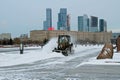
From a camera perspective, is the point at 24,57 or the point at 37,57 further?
the point at 37,57

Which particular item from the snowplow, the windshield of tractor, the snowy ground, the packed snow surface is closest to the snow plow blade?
the packed snow surface

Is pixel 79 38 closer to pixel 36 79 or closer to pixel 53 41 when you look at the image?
pixel 53 41

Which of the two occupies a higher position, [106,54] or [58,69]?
[106,54]

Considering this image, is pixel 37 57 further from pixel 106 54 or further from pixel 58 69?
pixel 58 69

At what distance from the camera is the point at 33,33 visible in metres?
185

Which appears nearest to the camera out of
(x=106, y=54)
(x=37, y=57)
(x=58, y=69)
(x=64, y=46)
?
(x=58, y=69)

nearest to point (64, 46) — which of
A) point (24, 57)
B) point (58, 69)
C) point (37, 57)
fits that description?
point (37, 57)

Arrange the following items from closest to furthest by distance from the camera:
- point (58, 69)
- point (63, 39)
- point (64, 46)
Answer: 1. point (58, 69)
2. point (64, 46)
3. point (63, 39)

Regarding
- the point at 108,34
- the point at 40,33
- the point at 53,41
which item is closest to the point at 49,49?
the point at 53,41


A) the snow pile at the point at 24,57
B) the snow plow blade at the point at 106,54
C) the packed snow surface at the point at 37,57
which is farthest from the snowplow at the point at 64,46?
the snow plow blade at the point at 106,54

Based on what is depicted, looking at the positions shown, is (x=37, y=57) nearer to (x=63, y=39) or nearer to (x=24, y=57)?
(x=24, y=57)

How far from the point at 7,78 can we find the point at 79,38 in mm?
172309

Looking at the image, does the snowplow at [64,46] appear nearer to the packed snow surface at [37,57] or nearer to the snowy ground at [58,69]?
the packed snow surface at [37,57]

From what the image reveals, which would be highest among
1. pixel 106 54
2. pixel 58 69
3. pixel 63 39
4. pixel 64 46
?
pixel 63 39
